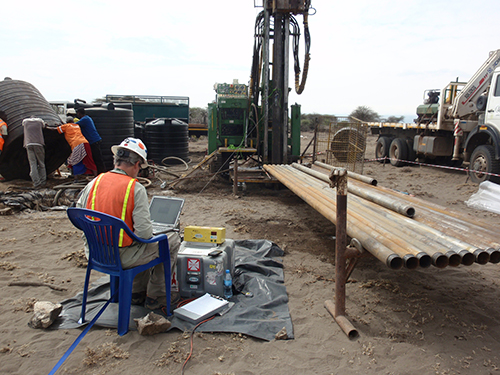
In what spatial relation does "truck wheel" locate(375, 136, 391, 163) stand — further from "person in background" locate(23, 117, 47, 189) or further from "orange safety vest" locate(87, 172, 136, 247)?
"orange safety vest" locate(87, 172, 136, 247)

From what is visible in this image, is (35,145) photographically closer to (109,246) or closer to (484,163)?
(109,246)

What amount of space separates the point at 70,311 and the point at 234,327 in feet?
5.21

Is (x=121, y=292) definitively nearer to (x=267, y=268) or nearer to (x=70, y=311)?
(x=70, y=311)

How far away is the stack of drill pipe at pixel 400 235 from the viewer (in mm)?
2734

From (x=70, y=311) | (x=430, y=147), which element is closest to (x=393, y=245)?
(x=70, y=311)

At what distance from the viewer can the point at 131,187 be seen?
300 cm

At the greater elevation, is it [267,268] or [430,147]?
[430,147]

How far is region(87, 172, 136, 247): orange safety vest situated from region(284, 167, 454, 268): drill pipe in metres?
2.17

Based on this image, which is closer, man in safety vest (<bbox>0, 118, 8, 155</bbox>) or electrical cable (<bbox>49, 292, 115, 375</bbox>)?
electrical cable (<bbox>49, 292, 115, 375</bbox>)

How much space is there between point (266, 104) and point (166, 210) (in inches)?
→ 240

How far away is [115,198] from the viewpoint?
296cm

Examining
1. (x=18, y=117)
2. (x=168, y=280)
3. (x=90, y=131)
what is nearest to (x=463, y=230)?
(x=168, y=280)

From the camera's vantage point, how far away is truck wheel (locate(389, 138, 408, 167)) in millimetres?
13836

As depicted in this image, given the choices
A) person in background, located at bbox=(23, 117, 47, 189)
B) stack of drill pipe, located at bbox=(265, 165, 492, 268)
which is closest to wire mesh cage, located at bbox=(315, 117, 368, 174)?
stack of drill pipe, located at bbox=(265, 165, 492, 268)
